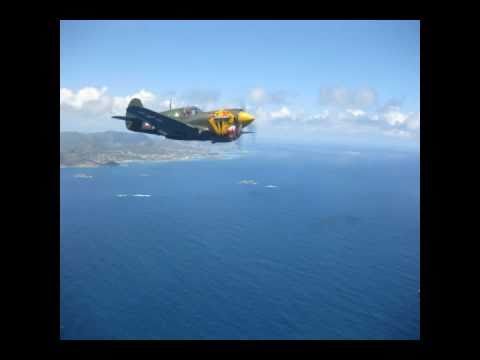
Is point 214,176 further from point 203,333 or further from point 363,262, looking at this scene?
point 203,333

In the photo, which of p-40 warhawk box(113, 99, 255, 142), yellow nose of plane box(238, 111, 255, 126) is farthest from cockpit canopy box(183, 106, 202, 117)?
yellow nose of plane box(238, 111, 255, 126)

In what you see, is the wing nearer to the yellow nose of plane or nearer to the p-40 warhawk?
the p-40 warhawk

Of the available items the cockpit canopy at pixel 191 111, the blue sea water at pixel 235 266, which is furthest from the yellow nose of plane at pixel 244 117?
the blue sea water at pixel 235 266

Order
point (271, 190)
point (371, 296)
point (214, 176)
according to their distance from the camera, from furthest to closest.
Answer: point (214, 176)
point (271, 190)
point (371, 296)

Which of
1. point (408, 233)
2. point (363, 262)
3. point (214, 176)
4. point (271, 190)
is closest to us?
point (363, 262)

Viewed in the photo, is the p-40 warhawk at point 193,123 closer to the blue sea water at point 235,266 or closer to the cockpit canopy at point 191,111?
the cockpit canopy at point 191,111

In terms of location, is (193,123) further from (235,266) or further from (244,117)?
(235,266)

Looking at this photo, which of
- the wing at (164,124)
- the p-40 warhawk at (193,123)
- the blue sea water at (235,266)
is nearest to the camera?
the wing at (164,124)
